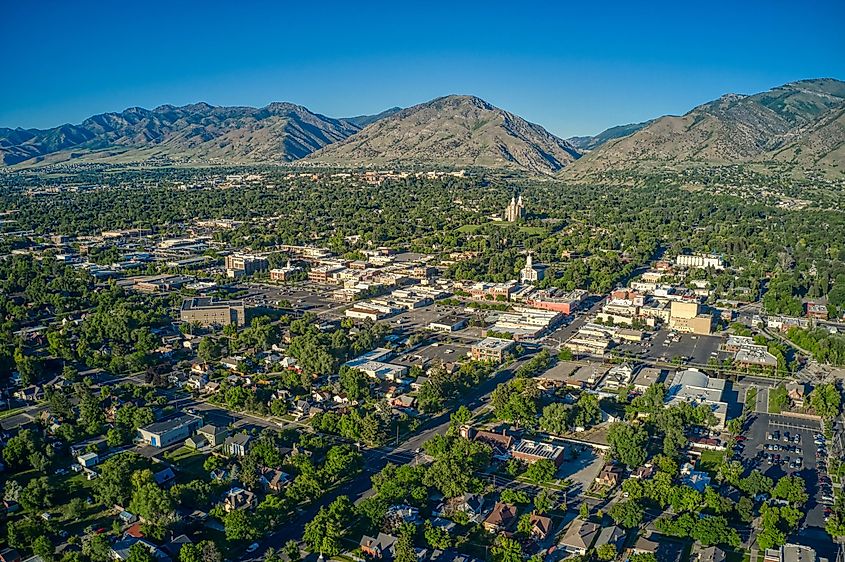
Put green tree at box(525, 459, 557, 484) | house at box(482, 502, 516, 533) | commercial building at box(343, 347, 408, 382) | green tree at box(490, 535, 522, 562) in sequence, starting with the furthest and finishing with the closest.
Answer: commercial building at box(343, 347, 408, 382)
green tree at box(525, 459, 557, 484)
house at box(482, 502, 516, 533)
green tree at box(490, 535, 522, 562)

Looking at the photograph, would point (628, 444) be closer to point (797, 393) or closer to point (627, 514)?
point (627, 514)

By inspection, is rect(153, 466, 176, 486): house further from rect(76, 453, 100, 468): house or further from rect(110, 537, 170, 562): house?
rect(110, 537, 170, 562): house

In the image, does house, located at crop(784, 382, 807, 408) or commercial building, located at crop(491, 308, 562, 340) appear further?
commercial building, located at crop(491, 308, 562, 340)

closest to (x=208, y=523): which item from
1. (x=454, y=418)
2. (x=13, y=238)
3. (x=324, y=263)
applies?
(x=454, y=418)

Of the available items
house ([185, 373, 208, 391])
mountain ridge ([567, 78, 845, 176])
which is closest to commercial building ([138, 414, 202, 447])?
house ([185, 373, 208, 391])

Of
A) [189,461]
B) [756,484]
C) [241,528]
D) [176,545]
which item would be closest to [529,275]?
[756,484]
